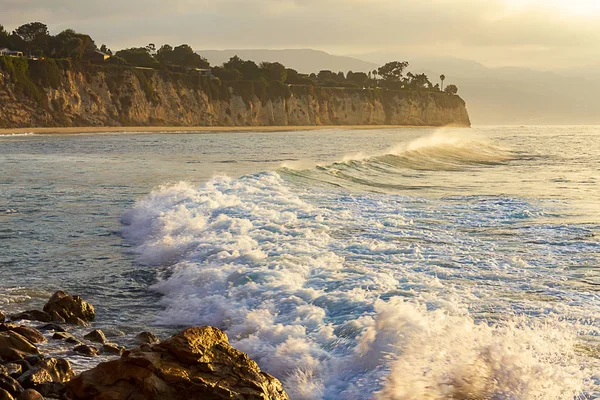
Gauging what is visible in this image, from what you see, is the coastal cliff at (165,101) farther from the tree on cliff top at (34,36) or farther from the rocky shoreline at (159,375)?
the rocky shoreline at (159,375)

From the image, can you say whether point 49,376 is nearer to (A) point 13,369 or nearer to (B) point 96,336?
(A) point 13,369

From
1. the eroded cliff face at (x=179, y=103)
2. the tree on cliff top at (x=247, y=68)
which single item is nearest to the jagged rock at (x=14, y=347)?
the eroded cliff face at (x=179, y=103)

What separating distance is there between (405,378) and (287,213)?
→ 29.6 ft

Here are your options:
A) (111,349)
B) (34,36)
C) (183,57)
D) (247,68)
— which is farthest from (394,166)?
(183,57)

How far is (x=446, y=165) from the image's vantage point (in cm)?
3525

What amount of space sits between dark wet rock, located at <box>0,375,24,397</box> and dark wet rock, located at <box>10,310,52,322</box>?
2.46 meters

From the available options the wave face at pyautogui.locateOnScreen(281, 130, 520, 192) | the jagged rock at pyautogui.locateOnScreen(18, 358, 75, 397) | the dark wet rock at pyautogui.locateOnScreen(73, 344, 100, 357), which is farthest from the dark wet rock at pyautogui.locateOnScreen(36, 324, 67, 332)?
the wave face at pyautogui.locateOnScreen(281, 130, 520, 192)

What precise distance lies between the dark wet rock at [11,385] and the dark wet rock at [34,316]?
246 centimetres

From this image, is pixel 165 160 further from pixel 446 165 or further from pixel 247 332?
pixel 247 332

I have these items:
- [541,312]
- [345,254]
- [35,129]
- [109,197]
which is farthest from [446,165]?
[35,129]

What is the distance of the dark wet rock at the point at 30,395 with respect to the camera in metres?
5.09

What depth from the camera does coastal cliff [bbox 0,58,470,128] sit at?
81.0 m

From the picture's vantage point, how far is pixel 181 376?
4.88 metres

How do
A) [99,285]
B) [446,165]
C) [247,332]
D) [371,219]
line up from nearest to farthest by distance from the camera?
[247,332], [99,285], [371,219], [446,165]
